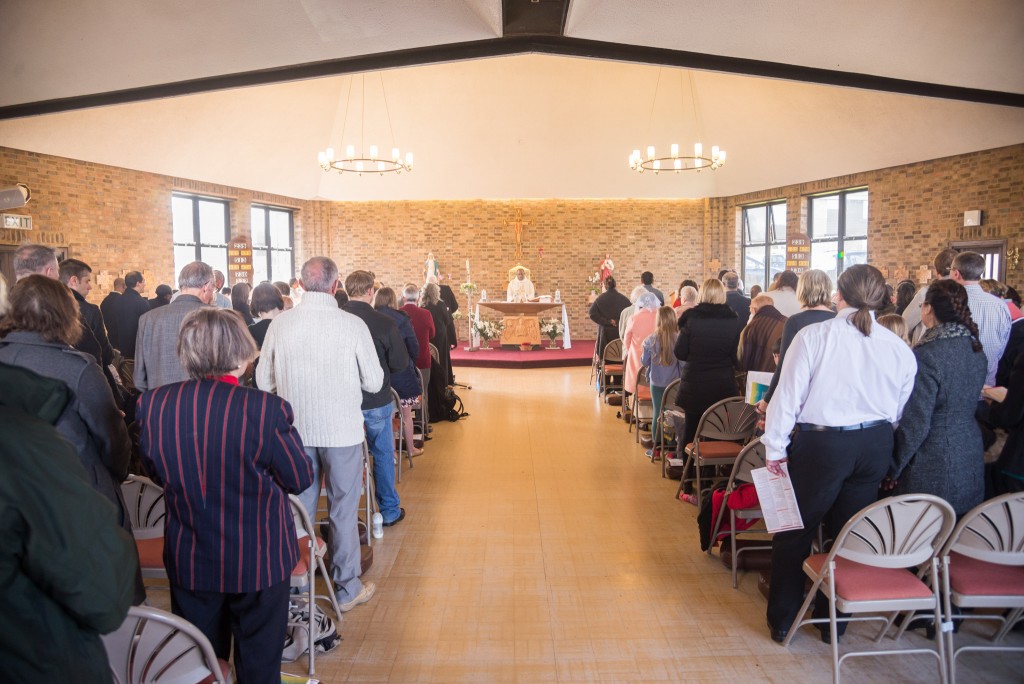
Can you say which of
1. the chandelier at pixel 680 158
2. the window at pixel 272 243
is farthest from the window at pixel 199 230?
the chandelier at pixel 680 158

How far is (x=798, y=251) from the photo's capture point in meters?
14.3

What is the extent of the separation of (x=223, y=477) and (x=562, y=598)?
92.8 inches

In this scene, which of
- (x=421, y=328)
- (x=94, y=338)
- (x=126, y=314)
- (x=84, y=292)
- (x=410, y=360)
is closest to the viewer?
(x=94, y=338)

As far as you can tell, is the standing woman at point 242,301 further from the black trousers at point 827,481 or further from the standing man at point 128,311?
the black trousers at point 827,481

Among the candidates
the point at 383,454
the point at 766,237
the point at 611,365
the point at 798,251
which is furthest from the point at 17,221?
the point at 766,237

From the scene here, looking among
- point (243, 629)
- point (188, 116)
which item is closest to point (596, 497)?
point (243, 629)

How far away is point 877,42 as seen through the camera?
7.66 m

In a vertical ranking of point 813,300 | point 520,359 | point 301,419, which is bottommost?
point 520,359

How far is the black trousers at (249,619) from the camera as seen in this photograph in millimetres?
2465

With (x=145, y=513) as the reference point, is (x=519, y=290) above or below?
above

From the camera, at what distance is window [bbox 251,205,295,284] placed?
16.0 metres

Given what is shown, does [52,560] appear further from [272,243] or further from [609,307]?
[272,243]

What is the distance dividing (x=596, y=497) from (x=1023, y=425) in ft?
10.5

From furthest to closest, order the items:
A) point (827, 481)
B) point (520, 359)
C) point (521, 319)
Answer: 1. point (521, 319)
2. point (520, 359)
3. point (827, 481)
